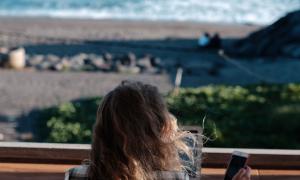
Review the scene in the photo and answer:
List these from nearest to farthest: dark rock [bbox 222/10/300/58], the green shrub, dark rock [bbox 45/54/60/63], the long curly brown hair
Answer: the long curly brown hair → the green shrub → dark rock [bbox 45/54/60/63] → dark rock [bbox 222/10/300/58]

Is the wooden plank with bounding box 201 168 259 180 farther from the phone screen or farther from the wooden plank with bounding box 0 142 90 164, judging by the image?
the phone screen

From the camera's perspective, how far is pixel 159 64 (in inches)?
595

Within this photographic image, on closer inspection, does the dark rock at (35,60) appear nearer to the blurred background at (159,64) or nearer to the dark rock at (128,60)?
the blurred background at (159,64)

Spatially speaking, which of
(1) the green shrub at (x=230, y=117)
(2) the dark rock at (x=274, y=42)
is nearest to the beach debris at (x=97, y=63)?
(2) the dark rock at (x=274, y=42)

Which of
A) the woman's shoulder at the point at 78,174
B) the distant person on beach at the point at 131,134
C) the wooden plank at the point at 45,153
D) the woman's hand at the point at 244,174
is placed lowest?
the wooden plank at the point at 45,153

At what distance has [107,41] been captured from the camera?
63.7 ft

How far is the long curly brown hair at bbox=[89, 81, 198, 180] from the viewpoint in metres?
2.08

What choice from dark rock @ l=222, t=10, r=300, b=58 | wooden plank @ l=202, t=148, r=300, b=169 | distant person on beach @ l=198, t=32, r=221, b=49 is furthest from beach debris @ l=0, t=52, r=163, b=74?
wooden plank @ l=202, t=148, r=300, b=169

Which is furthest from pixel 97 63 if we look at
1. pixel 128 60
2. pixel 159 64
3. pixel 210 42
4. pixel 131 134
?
pixel 131 134

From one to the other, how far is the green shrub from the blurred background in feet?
0.05

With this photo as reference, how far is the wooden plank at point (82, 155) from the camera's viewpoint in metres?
3.46

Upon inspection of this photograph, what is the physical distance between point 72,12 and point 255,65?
1434 cm

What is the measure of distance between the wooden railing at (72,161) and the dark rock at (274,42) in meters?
13.5

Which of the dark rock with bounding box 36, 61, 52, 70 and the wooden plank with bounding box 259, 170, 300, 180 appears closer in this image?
the wooden plank with bounding box 259, 170, 300, 180
